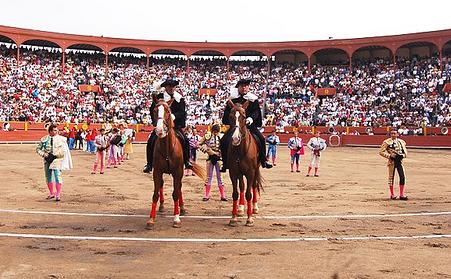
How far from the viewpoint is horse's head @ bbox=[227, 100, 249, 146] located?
7647 millimetres

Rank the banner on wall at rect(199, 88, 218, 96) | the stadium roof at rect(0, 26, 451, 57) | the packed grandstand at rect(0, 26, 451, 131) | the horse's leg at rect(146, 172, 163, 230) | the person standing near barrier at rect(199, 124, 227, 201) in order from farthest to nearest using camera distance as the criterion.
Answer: the banner on wall at rect(199, 88, 218, 96) < the stadium roof at rect(0, 26, 451, 57) < the packed grandstand at rect(0, 26, 451, 131) < the person standing near barrier at rect(199, 124, 227, 201) < the horse's leg at rect(146, 172, 163, 230)

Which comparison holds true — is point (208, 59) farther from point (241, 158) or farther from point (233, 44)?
point (241, 158)

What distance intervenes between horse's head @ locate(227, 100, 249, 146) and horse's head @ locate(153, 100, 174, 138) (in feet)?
3.23

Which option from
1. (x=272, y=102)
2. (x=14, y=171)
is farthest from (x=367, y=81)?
(x=14, y=171)

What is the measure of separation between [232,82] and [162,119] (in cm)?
3559

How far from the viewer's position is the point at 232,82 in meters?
42.6

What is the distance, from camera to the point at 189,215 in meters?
8.70

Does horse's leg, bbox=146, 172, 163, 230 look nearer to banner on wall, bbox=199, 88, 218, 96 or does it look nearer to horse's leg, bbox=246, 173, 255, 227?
horse's leg, bbox=246, 173, 255, 227

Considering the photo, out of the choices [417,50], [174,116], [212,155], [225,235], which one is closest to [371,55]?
[417,50]

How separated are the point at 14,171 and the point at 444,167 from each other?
1702cm

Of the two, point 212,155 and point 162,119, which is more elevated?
point 162,119

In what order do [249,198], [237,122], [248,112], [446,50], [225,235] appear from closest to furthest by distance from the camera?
1. [225,235]
2. [237,122]
3. [249,198]
4. [248,112]
5. [446,50]

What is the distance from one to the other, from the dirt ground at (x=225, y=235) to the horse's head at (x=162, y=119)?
1492 millimetres

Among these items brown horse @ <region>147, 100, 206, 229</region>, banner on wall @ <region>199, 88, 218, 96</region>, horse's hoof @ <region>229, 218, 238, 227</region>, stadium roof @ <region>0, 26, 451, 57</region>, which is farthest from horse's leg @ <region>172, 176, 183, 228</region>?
banner on wall @ <region>199, 88, 218, 96</region>
